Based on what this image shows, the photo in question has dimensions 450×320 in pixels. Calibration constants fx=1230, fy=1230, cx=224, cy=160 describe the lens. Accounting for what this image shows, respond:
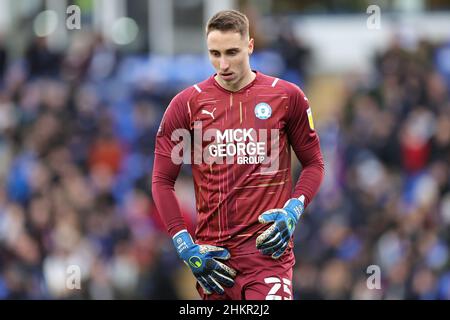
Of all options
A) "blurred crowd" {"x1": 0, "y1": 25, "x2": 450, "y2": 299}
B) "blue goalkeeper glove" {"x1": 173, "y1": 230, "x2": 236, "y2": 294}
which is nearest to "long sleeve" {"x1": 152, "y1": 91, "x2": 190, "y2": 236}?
"blue goalkeeper glove" {"x1": 173, "y1": 230, "x2": 236, "y2": 294}

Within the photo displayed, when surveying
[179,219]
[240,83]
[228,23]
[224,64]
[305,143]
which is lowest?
[179,219]

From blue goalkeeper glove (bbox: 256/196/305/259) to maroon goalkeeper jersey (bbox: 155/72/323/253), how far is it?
0.60 ft

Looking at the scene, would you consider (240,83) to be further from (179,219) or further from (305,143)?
(179,219)

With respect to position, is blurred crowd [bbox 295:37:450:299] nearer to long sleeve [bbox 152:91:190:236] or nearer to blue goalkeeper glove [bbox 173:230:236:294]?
blue goalkeeper glove [bbox 173:230:236:294]

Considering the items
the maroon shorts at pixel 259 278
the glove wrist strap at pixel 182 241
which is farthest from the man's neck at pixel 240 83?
the maroon shorts at pixel 259 278

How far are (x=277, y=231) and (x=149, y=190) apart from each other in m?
10.1

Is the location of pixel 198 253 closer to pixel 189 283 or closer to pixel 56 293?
pixel 56 293

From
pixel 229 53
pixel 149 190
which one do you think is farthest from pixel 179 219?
pixel 149 190

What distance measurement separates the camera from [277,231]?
25.5 feet

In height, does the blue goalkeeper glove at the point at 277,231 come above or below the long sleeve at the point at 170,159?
below

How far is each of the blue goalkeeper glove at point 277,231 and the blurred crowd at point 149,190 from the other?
628 centimetres

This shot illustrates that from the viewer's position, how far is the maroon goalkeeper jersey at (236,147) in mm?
8008

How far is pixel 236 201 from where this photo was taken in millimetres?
8016

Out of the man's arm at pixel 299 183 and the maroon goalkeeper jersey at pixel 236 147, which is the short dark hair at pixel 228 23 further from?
the man's arm at pixel 299 183
